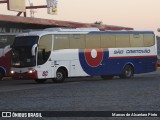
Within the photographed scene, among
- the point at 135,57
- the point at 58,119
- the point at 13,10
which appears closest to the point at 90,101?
the point at 58,119

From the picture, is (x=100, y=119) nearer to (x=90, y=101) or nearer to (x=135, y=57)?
(x=90, y=101)

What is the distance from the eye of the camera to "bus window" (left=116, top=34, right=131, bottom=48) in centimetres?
3191

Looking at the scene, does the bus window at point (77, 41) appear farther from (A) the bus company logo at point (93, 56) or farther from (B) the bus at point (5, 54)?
(B) the bus at point (5, 54)

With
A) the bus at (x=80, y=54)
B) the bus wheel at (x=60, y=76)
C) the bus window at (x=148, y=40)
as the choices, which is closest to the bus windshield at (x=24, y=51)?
the bus at (x=80, y=54)

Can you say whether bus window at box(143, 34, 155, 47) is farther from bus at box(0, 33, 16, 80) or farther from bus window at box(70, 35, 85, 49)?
bus at box(0, 33, 16, 80)

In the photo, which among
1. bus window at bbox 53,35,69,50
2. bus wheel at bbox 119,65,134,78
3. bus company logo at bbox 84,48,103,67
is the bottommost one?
bus wheel at bbox 119,65,134,78

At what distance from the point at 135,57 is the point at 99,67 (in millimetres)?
3001

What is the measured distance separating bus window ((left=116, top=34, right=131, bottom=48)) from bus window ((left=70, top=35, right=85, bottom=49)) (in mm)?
2765

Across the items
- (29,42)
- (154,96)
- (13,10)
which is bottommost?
(154,96)

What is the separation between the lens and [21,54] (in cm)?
2825

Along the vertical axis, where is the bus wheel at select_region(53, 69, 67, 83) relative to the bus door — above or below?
below

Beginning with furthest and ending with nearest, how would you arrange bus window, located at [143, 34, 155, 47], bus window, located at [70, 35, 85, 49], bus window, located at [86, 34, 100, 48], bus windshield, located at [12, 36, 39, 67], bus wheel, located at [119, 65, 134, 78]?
1. bus window, located at [143, 34, 155, 47]
2. bus wheel, located at [119, 65, 134, 78]
3. bus window, located at [86, 34, 100, 48]
4. bus window, located at [70, 35, 85, 49]
5. bus windshield, located at [12, 36, 39, 67]

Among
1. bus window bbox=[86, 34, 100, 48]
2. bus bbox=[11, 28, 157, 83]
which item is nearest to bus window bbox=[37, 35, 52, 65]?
bus bbox=[11, 28, 157, 83]

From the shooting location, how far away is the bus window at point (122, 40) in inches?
1256
